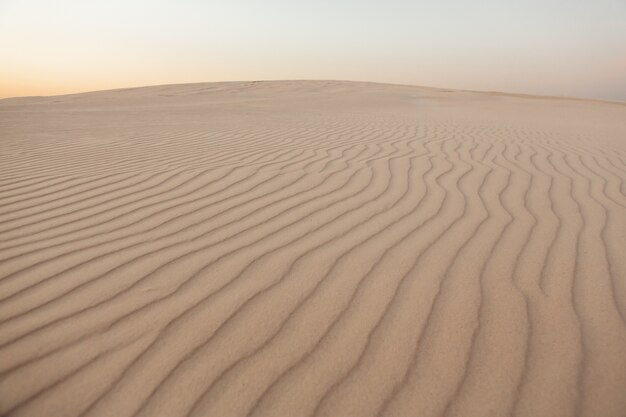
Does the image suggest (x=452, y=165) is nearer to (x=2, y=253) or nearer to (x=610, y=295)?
(x=610, y=295)

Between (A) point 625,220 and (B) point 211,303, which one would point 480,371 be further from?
(A) point 625,220

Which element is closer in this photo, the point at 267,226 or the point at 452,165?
the point at 267,226

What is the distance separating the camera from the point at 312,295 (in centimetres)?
202

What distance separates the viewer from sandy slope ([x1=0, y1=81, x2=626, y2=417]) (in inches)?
59.4

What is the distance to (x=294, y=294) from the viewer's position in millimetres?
2023

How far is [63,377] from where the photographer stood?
155 cm

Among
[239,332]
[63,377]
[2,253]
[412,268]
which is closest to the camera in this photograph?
[63,377]

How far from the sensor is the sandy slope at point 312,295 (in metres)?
1.51

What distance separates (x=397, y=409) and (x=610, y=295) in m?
1.21

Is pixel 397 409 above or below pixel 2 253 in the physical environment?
below

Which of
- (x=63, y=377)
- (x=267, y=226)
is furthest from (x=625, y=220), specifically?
(x=63, y=377)

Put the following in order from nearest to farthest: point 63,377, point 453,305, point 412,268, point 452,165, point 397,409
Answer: point 397,409, point 63,377, point 453,305, point 412,268, point 452,165

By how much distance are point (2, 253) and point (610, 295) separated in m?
2.94

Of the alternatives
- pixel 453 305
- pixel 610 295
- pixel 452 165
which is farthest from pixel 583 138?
pixel 453 305
